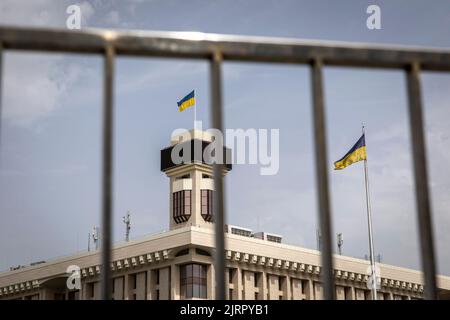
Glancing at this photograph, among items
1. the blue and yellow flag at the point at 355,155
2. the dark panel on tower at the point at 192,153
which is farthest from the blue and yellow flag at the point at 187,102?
the blue and yellow flag at the point at 355,155

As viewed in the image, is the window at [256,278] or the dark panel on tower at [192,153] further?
the dark panel on tower at [192,153]

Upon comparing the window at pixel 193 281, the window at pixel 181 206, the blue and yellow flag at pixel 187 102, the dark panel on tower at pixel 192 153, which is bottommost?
the window at pixel 193 281

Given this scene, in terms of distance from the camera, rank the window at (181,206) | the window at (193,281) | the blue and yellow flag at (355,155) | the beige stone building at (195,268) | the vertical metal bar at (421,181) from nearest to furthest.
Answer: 1. the vertical metal bar at (421,181)
2. the blue and yellow flag at (355,155)
3. the window at (193,281)
4. the beige stone building at (195,268)
5. the window at (181,206)

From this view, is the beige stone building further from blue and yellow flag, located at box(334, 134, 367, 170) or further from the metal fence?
the metal fence

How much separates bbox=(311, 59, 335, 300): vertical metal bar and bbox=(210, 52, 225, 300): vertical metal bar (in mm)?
221

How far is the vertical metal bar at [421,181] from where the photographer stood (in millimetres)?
1724

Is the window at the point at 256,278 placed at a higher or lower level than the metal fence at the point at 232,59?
higher

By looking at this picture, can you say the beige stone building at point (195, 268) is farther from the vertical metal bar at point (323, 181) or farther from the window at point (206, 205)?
the vertical metal bar at point (323, 181)

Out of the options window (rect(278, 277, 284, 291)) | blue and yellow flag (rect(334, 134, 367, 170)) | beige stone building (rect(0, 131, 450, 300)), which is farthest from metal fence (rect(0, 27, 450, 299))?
window (rect(278, 277, 284, 291))

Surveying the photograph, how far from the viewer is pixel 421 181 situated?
1.76 metres

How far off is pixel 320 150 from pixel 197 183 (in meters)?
67.3

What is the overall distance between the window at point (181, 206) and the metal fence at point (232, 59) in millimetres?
65862

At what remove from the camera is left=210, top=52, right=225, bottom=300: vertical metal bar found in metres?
1.65
